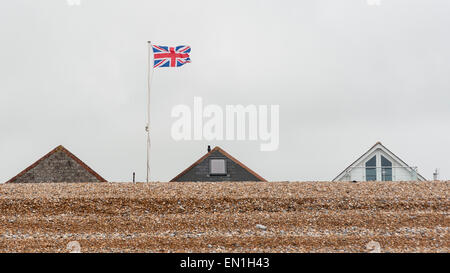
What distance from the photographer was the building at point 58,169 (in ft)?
87.6

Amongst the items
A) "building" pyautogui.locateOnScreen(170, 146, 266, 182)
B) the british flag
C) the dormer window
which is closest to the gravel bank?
the british flag

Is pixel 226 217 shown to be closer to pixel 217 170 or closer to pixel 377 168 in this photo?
pixel 217 170

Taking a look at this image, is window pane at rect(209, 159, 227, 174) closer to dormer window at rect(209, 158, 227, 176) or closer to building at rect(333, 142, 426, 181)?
dormer window at rect(209, 158, 227, 176)

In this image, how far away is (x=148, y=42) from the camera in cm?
2048

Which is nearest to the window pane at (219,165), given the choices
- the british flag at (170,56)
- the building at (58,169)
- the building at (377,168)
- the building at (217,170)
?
the building at (217,170)

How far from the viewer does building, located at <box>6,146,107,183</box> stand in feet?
87.6

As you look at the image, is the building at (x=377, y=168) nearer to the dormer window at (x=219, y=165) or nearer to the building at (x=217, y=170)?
the building at (x=217, y=170)

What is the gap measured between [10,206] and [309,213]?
27.3 ft

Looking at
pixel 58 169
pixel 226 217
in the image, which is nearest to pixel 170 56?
pixel 226 217

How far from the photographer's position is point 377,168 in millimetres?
27234

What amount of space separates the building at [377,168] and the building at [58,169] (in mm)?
13159

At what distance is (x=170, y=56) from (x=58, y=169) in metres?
10.5
